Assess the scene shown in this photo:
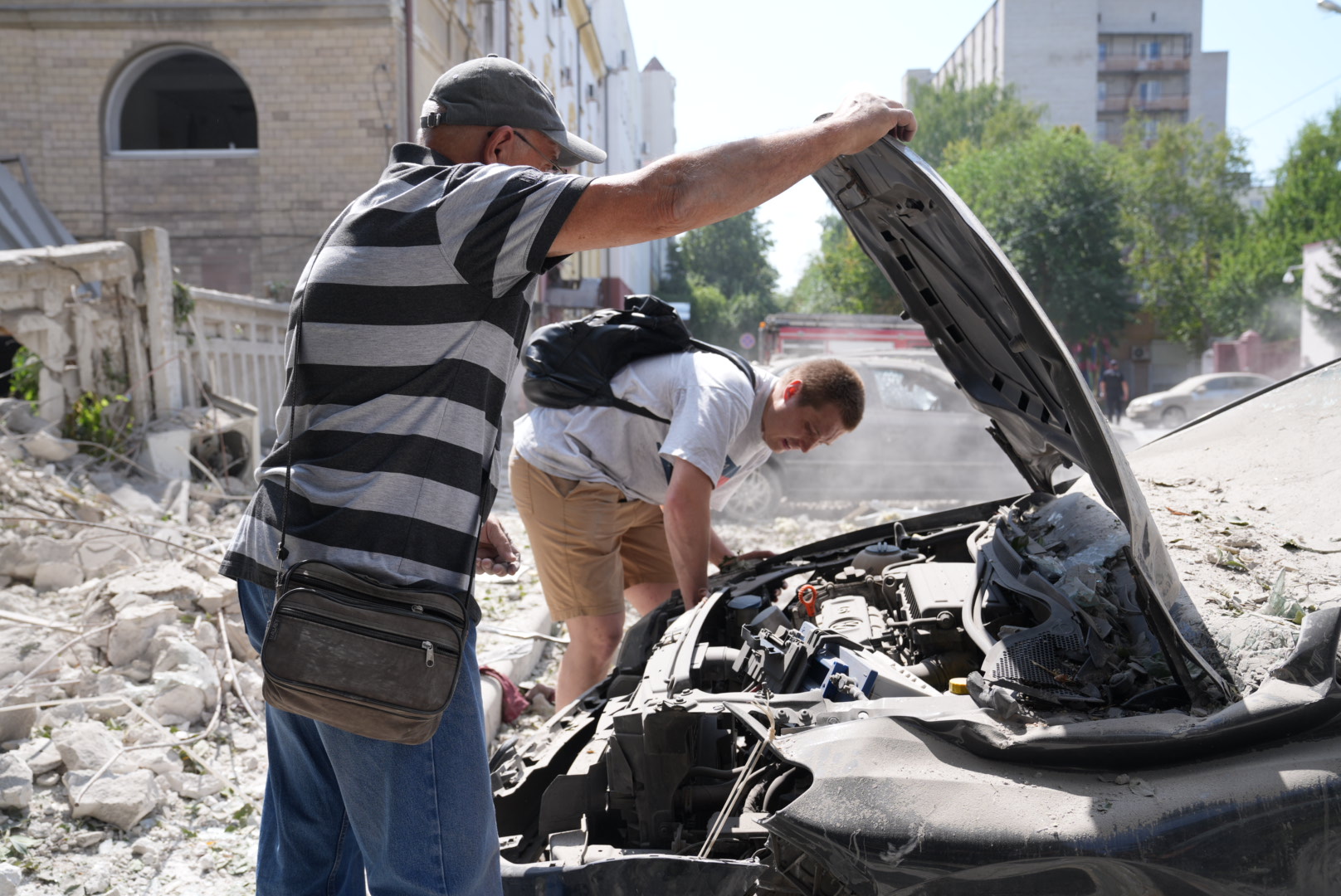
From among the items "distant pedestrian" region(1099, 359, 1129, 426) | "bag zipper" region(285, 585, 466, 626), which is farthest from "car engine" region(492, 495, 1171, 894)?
"distant pedestrian" region(1099, 359, 1129, 426)

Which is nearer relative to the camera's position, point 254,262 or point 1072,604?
point 1072,604

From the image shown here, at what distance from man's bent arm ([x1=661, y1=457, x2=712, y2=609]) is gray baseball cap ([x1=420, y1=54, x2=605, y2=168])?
130 centimetres

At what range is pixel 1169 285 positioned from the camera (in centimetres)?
3694

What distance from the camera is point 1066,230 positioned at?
32.8 meters

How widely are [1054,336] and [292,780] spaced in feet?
5.77

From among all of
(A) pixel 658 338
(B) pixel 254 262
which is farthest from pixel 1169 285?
(A) pixel 658 338

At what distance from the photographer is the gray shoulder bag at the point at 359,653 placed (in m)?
1.50

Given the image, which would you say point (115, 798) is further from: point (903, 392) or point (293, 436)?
point (903, 392)

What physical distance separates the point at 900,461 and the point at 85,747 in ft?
23.3

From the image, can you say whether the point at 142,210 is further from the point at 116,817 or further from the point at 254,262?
the point at 116,817

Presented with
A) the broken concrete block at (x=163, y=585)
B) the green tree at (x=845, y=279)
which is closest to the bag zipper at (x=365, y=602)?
the broken concrete block at (x=163, y=585)

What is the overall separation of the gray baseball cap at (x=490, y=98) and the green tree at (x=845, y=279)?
28.0 meters

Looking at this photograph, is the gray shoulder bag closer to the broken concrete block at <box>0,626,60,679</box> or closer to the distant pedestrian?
the broken concrete block at <box>0,626,60,679</box>

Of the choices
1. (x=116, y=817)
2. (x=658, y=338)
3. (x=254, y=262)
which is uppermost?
(x=254, y=262)
